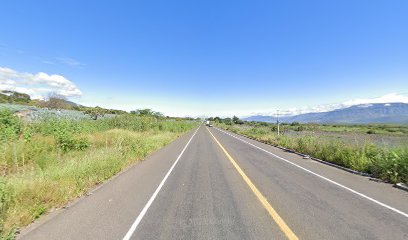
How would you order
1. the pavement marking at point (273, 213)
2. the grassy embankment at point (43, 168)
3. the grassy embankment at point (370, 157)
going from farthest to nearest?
the grassy embankment at point (370, 157) < the grassy embankment at point (43, 168) < the pavement marking at point (273, 213)

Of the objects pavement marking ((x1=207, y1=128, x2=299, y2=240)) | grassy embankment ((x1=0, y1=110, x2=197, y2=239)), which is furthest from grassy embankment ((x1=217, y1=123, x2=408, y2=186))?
grassy embankment ((x1=0, y1=110, x2=197, y2=239))

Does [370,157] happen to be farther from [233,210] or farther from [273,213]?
[233,210]

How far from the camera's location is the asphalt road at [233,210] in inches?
203

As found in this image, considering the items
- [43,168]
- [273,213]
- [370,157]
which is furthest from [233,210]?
[370,157]

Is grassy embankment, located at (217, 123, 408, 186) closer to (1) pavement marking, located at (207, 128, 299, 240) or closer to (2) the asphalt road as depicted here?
(2) the asphalt road

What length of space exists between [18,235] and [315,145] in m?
16.9

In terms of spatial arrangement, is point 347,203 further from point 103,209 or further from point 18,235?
point 18,235

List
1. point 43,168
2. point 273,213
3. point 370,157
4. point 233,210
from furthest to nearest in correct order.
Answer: point 370,157, point 43,168, point 233,210, point 273,213

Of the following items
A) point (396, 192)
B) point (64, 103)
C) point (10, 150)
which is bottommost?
point (396, 192)

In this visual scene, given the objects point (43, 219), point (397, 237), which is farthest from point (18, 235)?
point (397, 237)

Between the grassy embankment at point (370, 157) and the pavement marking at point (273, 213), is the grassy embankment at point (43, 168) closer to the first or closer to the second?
the pavement marking at point (273, 213)

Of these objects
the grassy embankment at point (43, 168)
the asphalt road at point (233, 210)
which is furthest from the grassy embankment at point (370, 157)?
the grassy embankment at point (43, 168)

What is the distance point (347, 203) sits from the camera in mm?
7168

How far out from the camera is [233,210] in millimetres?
6539
